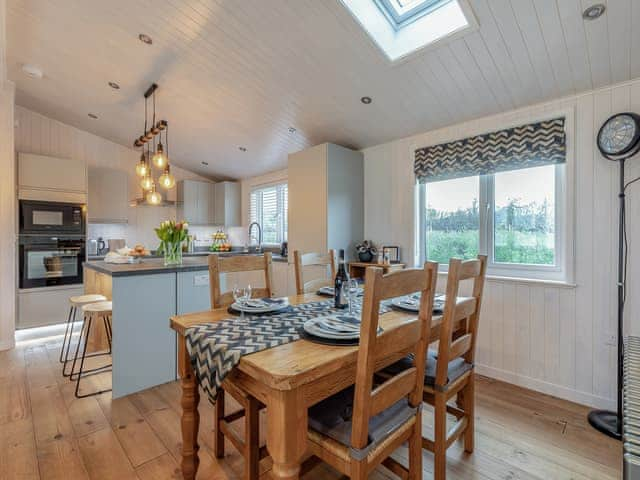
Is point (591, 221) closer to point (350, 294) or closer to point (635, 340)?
point (635, 340)

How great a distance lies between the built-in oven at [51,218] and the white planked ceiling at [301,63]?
4.42 ft

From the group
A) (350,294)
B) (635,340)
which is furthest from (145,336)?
(635,340)

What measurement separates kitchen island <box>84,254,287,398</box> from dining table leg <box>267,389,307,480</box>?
73.6 inches

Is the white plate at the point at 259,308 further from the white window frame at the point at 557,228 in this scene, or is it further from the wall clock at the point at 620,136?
the wall clock at the point at 620,136

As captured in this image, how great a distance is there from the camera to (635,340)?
5.41ft

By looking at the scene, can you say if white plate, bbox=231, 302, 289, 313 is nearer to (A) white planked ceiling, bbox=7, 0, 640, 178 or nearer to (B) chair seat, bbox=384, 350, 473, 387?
(B) chair seat, bbox=384, 350, 473, 387

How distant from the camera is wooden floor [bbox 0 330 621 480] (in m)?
1.61

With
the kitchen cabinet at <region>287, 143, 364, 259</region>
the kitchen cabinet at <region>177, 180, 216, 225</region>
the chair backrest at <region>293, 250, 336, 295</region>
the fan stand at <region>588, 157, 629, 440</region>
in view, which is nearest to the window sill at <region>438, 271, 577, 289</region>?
the fan stand at <region>588, 157, 629, 440</region>

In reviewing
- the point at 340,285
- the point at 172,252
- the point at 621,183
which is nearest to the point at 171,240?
the point at 172,252

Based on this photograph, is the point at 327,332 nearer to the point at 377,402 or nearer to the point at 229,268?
the point at 377,402

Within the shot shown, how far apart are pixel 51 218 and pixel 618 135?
5.73m

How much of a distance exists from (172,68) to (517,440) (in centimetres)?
392

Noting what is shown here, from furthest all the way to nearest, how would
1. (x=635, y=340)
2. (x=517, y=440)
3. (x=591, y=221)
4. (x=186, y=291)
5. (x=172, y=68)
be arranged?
(x=172, y=68) < (x=186, y=291) < (x=591, y=221) < (x=517, y=440) < (x=635, y=340)

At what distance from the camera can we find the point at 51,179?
13.4 ft
